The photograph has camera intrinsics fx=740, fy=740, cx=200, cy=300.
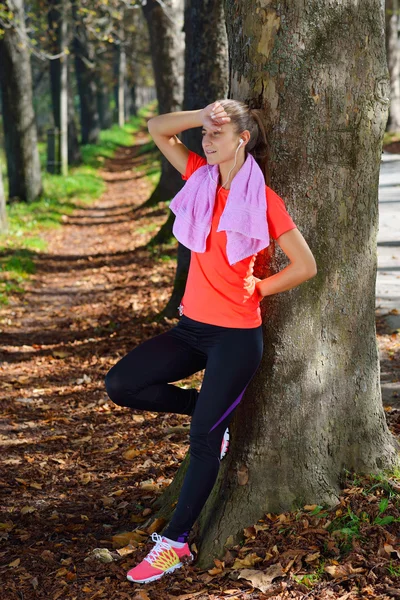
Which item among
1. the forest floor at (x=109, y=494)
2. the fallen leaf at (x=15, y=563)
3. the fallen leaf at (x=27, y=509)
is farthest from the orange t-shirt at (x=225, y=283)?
the fallen leaf at (x=27, y=509)

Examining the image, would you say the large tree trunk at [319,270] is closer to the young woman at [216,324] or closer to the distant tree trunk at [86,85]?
the young woman at [216,324]

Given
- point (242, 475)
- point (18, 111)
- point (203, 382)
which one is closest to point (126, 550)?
point (242, 475)

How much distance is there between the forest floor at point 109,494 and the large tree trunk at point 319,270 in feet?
0.59

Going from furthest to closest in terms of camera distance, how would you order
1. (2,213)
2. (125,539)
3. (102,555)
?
(2,213) < (125,539) < (102,555)

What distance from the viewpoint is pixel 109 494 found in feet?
16.4

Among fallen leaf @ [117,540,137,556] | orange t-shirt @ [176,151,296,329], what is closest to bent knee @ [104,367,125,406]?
orange t-shirt @ [176,151,296,329]

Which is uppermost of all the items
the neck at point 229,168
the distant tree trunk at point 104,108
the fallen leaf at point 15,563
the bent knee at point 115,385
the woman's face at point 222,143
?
the distant tree trunk at point 104,108

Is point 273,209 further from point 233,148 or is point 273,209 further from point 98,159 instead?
point 98,159

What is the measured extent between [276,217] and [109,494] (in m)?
2.48

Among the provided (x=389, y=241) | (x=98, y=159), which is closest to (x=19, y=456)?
(x=389, y=241)

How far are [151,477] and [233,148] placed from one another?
8.31 ft

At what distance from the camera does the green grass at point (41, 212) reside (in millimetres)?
12259

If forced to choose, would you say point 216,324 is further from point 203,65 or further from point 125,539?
point 203,65

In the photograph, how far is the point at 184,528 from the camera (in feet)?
12.0
